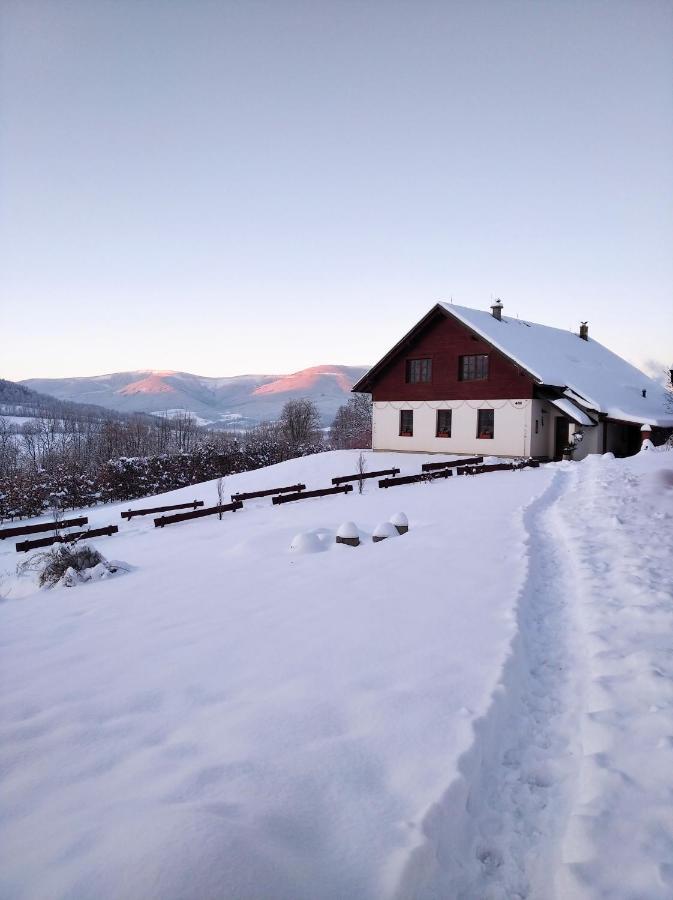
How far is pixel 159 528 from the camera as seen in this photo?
14422 mm

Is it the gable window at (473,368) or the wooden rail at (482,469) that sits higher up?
the gable window at (473,368)

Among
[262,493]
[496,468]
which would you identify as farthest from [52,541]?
[496,468]

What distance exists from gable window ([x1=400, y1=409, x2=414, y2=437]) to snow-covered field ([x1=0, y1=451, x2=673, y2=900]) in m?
18.2

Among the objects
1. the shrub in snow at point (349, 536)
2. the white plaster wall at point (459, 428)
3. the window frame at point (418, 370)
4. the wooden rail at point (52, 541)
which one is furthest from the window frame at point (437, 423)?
the wooden rail at point (52, 541)

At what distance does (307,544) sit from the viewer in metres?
9.45

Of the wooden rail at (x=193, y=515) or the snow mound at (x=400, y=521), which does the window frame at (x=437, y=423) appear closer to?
the wooden rail at (x=193, y=515)

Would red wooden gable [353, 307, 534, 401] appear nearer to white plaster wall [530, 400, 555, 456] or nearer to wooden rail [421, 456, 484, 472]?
white plaster wall [530, 400, 555, 456]

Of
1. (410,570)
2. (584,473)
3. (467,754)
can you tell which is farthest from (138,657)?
(584,473)

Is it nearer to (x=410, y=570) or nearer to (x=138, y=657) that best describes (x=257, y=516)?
(x=410, y=570)

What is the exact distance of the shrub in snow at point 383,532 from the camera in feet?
32.3

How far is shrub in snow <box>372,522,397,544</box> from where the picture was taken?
9.84m

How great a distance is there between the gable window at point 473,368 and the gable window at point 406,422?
325 cm

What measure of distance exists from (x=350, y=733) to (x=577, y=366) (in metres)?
26.2

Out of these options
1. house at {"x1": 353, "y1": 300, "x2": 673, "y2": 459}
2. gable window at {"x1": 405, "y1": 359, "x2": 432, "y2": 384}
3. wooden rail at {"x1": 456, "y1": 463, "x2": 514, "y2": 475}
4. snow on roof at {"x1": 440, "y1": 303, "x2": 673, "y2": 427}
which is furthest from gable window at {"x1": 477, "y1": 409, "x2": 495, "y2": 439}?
wooden rail at {"x1": 456, "y1": 463, "x2": 514, "y2": 475}
